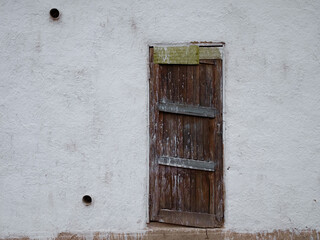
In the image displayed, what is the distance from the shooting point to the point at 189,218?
371cm

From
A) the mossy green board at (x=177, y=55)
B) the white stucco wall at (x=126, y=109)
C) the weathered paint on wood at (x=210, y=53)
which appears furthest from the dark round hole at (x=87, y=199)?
the weathered paint on wood at (x=210, y=53)

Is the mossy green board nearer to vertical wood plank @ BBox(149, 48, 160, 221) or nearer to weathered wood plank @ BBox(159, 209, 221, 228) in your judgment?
vertical wood plank @ BBox(149, 48, 160, 221)

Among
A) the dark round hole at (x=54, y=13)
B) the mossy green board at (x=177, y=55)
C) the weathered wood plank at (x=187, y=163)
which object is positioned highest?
the dark round hole at (x=54, y=13)

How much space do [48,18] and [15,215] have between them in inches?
81.3

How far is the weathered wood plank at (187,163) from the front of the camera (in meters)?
3.70

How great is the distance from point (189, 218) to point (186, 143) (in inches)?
30.0

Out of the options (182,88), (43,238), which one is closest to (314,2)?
(182,88)

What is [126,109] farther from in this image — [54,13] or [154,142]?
[54,13]

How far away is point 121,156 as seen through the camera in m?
3.73

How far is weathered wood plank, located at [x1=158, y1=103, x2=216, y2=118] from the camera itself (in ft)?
12.2

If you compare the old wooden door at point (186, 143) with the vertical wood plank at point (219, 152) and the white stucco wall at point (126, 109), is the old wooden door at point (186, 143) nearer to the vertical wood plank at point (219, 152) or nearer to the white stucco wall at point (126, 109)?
the vertical wood plank at point (219, 152)

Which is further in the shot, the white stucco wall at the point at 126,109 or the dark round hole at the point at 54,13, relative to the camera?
the dark round hole at the point at 54,13

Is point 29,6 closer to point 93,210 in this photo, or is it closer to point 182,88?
point 182,88

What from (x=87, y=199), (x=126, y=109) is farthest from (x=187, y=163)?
(x=87, y=199)
